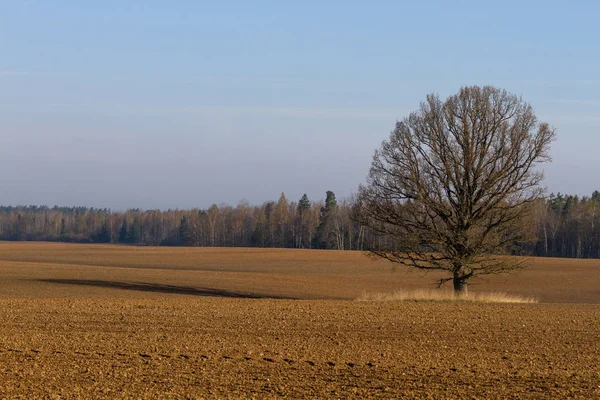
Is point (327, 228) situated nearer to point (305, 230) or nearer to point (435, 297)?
point (305, 230)

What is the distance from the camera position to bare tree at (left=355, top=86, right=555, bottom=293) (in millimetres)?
29672

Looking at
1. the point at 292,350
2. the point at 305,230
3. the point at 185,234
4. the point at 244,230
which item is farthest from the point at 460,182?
the point at 185,234

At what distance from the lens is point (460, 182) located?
30234mm

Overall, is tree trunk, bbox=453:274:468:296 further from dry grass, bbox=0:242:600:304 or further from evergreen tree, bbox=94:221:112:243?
evergreen tree, bbox=94:221:112:243

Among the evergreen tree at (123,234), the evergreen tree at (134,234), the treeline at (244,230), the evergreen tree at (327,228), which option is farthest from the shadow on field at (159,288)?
the evergreen tree at (123,234)

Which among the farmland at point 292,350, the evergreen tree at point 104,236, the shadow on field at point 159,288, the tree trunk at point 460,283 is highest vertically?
the evergreen tree at point 104,236

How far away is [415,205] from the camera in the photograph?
3059 cm

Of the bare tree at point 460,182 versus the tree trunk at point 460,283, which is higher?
the bare tree at point 460,182

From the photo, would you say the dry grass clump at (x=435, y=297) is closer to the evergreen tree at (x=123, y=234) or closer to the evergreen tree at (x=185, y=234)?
the evergreen tree at (x=185, y=234)

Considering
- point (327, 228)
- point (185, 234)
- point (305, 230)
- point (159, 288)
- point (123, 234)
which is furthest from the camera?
point (123, 234)

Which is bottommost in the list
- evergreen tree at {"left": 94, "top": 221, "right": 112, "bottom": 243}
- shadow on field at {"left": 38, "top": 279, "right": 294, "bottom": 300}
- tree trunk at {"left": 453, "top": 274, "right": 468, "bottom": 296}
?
shadow on field at {"left": 38, "top": 279, "right": 294, "bottom": 300}

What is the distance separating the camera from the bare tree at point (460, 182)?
29672mm

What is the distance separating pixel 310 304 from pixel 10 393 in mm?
15683

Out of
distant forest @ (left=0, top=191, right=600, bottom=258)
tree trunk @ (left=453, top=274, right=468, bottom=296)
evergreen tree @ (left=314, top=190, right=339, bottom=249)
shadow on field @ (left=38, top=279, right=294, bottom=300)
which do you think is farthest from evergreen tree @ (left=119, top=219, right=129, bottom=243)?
tree trunk @ (left=453, top=274, right=468, bottom=296)
